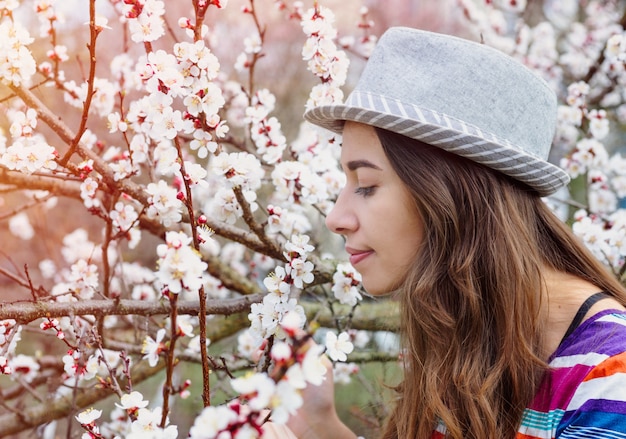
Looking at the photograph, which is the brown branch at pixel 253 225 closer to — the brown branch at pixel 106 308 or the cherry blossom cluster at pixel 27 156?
the brown branch at pixel 106 308

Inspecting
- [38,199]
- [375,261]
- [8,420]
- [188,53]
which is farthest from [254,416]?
[8,420]

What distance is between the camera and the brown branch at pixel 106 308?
135 cm

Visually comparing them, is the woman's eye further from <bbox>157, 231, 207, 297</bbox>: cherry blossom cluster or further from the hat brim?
<bbox>157, 231, 207, 297</bbox>: cherry blossom cluster

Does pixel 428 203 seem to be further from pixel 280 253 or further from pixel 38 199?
pixel 38 199

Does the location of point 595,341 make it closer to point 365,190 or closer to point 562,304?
point 562,304

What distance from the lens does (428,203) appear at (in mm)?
1292

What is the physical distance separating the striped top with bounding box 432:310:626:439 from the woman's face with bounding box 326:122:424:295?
38 cm

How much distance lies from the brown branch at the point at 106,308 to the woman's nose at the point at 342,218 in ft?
1.52

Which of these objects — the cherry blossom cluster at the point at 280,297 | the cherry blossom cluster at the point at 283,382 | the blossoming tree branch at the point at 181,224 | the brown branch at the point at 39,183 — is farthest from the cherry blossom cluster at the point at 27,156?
the cherry blossom cluster at the point at 283,382

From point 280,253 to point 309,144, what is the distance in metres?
0.50

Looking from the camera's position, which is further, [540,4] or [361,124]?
[540,4]

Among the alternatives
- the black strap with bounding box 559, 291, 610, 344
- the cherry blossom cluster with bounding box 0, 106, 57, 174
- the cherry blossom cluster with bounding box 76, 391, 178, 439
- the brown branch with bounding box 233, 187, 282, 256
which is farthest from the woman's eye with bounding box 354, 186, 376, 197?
the cherry blossom cluster with bounding box 0, 106, 57, 174

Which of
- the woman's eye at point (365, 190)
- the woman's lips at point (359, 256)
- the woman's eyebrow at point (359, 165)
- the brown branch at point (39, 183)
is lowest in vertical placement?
the woman's lips at point (359, 256)

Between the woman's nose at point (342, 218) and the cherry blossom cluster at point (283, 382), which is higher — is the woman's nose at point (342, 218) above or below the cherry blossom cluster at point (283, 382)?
above
